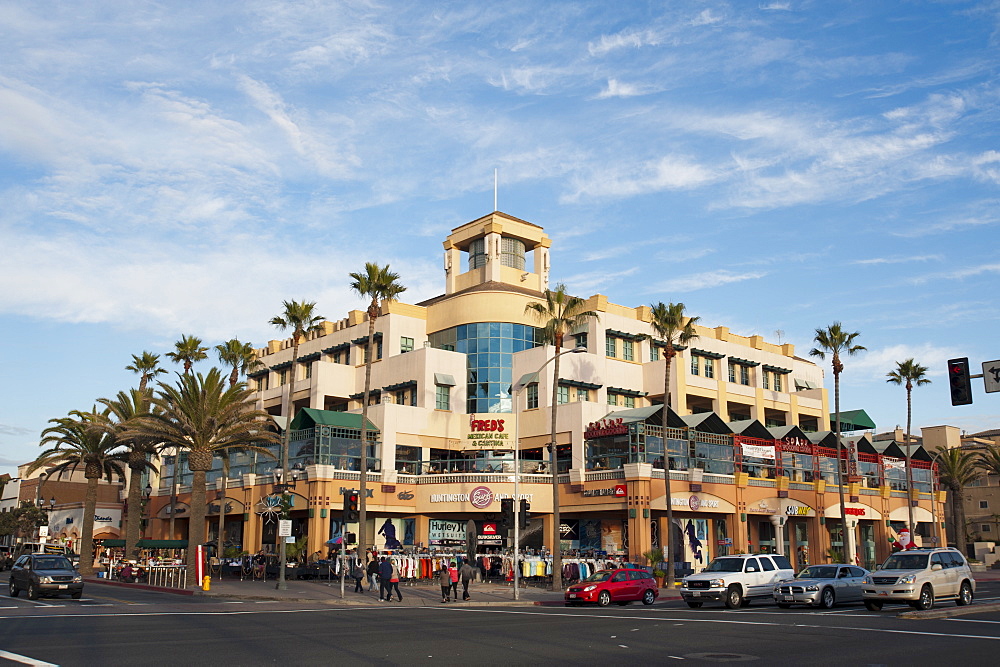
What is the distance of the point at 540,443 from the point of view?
196 ft

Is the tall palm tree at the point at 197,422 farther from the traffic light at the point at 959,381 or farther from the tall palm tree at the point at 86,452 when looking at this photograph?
the traffic light at the point at 959,381

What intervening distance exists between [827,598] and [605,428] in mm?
26738

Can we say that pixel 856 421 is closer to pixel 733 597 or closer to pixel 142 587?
pixel 733 597

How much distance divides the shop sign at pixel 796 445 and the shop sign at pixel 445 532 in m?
22.6

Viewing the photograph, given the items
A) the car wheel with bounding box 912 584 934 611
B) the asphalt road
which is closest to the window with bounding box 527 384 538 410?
the asphalt road

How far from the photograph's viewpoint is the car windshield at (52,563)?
103 feet

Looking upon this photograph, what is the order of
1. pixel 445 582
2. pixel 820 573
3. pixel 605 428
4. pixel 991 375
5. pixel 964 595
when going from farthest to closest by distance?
pixel 605 428 → pixel 445 582 → pixel 820 573 → pixel 964 595 → pixel 991 375

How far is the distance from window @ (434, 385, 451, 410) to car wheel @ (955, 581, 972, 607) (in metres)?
40.2

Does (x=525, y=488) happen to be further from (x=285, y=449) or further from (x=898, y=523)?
(x=898, y=523)

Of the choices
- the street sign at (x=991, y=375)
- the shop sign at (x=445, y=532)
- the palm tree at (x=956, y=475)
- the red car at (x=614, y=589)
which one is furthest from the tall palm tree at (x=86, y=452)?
the palm tree at (x=956, y=475)

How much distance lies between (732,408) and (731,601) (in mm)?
43281

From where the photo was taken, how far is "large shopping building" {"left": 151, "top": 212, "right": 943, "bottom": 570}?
5394cm

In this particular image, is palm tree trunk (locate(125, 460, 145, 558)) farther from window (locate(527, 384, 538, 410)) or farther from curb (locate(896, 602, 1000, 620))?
curb (locate(896, 602, 1000, 620))

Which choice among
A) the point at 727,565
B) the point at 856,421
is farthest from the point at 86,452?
the point at 856,421
